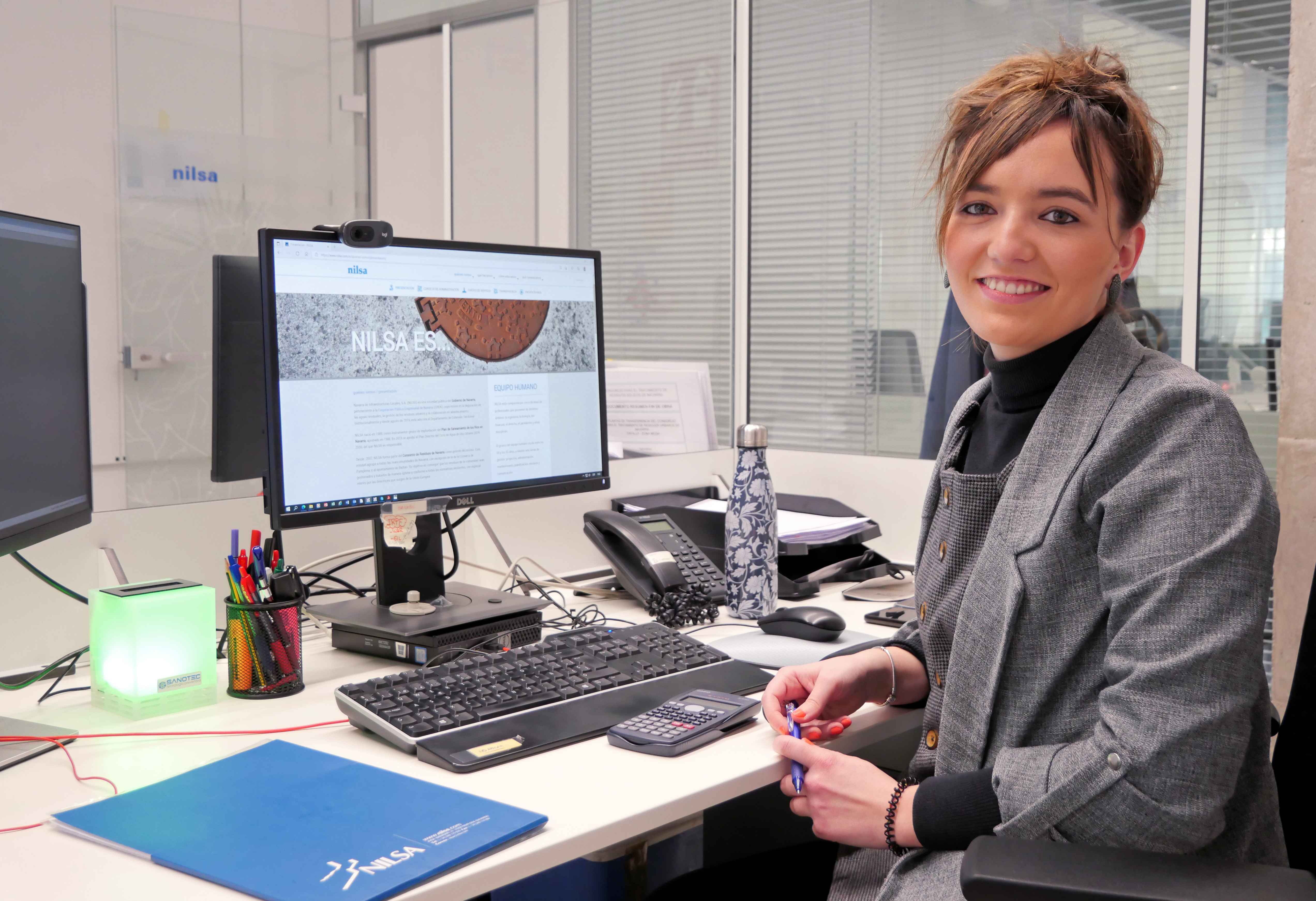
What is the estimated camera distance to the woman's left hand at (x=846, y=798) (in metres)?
0.96

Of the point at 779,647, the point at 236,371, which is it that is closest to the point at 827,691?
the point at 779,647

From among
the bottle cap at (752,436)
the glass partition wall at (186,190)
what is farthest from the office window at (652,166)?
the bottle cap at (752,436)

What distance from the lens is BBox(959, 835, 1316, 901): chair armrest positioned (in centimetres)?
73

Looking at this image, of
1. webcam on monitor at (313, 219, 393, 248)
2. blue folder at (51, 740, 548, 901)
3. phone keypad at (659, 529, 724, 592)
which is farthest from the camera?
phone keypad at (659, 529, 724, 592)

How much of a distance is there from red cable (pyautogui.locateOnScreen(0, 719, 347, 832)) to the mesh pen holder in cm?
11

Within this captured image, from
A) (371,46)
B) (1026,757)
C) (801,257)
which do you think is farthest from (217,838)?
(371,46)

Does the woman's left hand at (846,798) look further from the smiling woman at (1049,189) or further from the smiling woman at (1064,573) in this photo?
the smiling woman at (1049,189)

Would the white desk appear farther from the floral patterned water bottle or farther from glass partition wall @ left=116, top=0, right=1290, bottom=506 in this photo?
glass partition wall @ left=116, top=0, right=1290, bottom=506

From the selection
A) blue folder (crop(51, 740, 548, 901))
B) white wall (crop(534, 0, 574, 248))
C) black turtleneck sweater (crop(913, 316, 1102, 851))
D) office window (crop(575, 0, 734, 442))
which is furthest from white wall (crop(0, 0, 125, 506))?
black turtleneck sweater (crop(913, 316, 1102, 851))

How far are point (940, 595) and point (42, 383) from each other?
37.3 inches

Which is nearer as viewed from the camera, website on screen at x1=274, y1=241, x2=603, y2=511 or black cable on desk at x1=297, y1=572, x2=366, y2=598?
website on screen at x1=274, y1=241, x2=603, y2=511

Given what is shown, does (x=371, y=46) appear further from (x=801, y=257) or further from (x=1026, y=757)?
(x=1026, y=757)

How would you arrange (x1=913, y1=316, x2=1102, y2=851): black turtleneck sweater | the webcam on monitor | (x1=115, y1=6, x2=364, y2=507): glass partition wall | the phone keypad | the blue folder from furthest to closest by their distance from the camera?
(x1=115, y1=6, x2=364, y2=507): glass partition wall, the phone keypad, the webcam on monitor, (x1=913, y1=316, x2=1102, y2=851): black turtleneck sweater, the blue folder

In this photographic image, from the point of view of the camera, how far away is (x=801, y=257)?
9.20 feet
